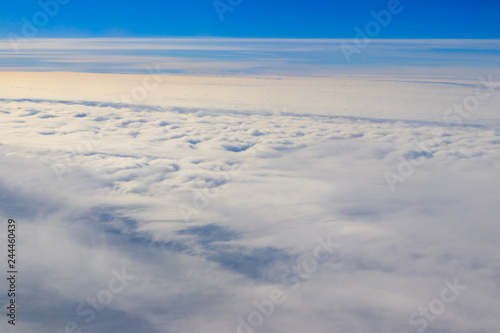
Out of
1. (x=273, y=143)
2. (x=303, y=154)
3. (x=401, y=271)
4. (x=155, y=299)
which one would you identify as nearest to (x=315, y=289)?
(x=401, y=271)

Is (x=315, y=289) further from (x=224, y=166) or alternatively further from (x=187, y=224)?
(x=224, y=166)
